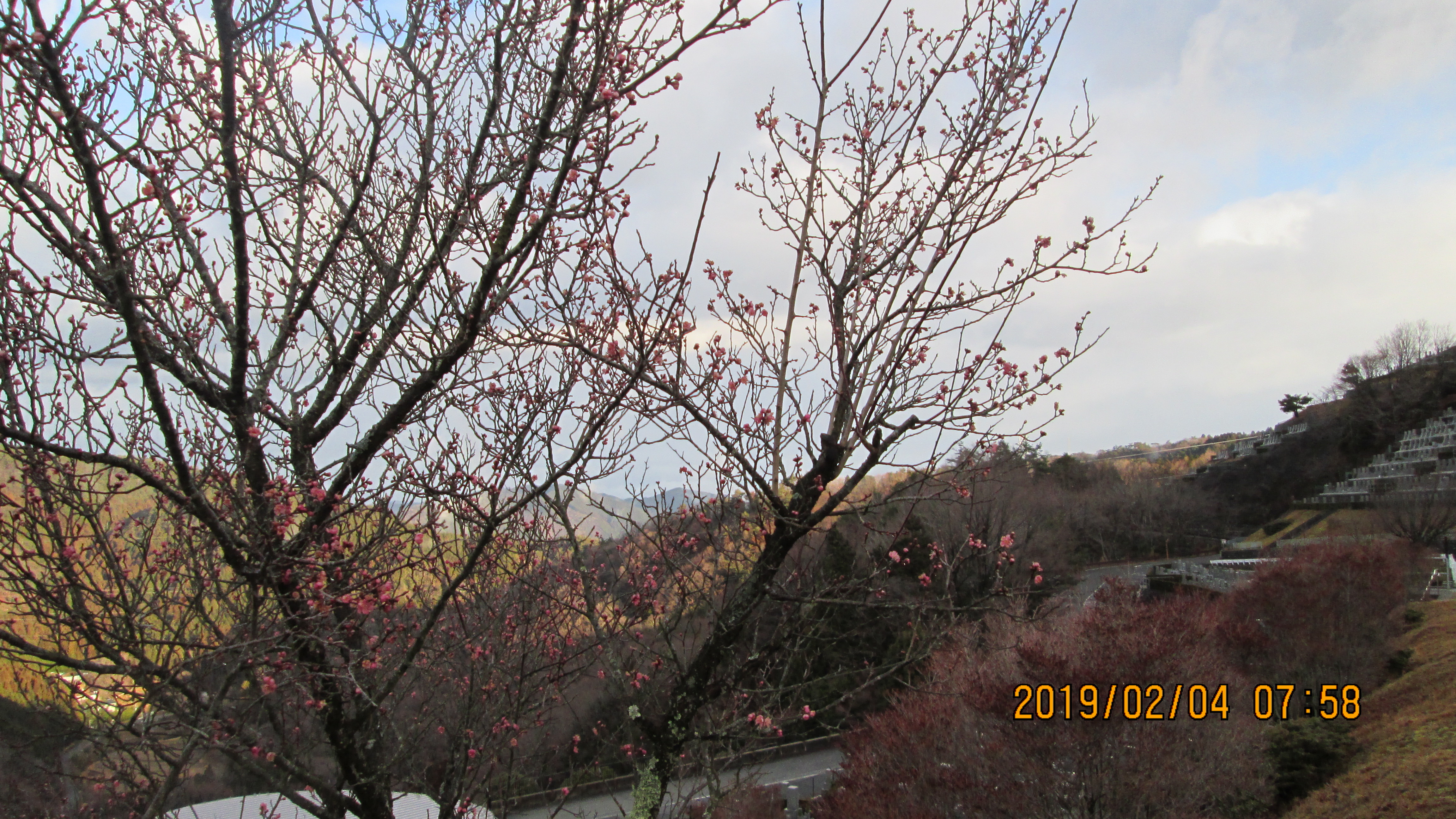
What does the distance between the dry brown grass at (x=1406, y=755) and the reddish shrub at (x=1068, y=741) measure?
1.15m

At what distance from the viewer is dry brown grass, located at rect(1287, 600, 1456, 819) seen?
1105cm

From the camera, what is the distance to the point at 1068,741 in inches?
394

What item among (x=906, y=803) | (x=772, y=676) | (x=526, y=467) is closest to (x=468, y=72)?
(x=526, y=467)

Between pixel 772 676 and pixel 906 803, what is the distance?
7795mm

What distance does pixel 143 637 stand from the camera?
213 cm

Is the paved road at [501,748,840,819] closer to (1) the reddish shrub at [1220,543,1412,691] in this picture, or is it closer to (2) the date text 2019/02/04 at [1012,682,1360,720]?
(2) the date text 2019/02/04 at [1012,682,1360,720]

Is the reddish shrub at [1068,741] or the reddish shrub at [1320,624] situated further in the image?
the reddish shrub at [1320,624]

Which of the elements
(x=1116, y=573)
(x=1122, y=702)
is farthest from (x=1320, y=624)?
(x=1116, y=573)

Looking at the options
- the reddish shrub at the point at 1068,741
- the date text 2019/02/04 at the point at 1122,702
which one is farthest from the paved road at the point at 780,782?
the date text 2019/02/04 at the point at 1122,702

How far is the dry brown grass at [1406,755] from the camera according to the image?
435 inches

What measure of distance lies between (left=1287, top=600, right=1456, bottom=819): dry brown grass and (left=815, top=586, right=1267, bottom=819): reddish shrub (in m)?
1.15

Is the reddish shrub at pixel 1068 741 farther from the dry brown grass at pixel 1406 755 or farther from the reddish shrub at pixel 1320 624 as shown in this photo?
the reddish shrub at pixel 1320 624

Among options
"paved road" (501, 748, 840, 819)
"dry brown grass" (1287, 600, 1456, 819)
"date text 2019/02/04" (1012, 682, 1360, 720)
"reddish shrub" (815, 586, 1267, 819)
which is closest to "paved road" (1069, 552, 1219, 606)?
"dry brown grass" (1287, 600, 1456, 819)

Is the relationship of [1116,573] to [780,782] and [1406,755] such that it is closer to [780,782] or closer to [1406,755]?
[1406,755]
